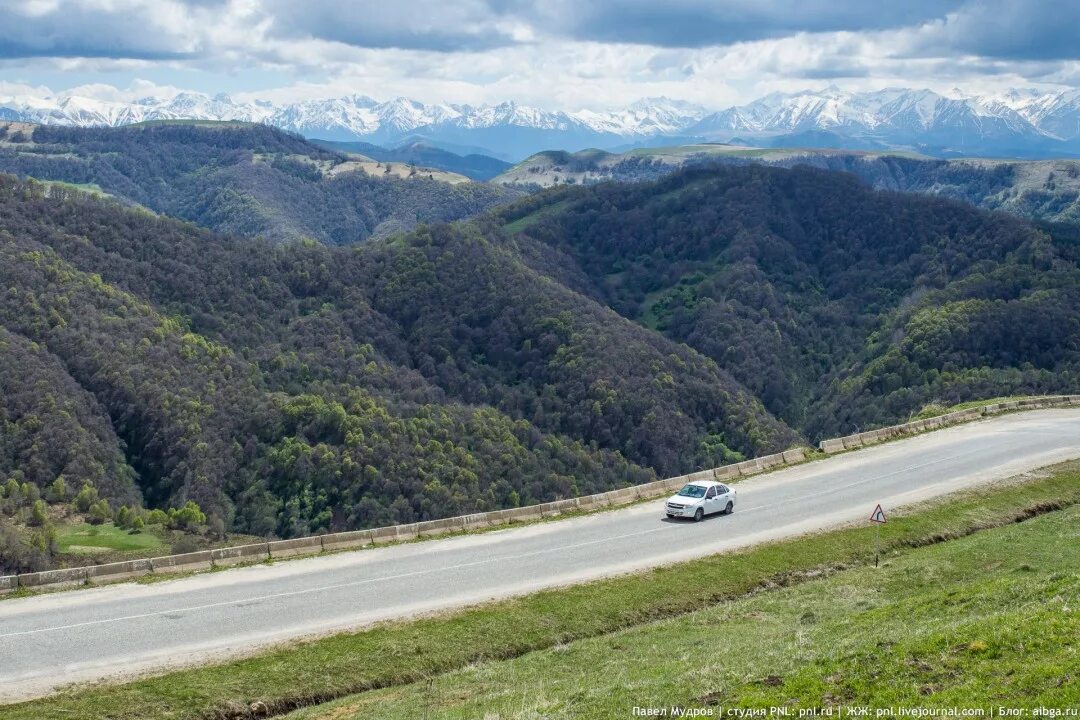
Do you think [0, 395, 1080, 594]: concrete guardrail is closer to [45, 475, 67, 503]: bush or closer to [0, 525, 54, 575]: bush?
[0, 525, 54, 575]: bush

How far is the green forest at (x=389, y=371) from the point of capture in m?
107

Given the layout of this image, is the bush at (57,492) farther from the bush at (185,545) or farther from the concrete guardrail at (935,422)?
the concrete guardrail at (935,422)

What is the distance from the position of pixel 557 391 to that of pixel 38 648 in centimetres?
12244

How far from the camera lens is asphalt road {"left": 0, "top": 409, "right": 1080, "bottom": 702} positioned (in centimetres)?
2767

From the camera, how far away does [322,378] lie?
13738cm

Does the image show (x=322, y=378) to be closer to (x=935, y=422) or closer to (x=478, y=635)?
(x=935, y=422)

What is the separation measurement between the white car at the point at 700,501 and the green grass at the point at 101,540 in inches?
2009

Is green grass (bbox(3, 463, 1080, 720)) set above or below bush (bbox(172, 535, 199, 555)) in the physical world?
above

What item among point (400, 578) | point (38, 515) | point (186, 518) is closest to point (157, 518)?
point (186, 518)

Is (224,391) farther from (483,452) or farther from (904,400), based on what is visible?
(904,400)

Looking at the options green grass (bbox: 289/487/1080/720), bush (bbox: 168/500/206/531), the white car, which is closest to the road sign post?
green grass (bbox: 289/487/1080/720)

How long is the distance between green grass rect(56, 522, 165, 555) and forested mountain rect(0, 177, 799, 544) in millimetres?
13413

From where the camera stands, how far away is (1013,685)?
1711 centimetres

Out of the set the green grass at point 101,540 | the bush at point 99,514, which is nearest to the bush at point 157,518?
the bush at point 99,514
